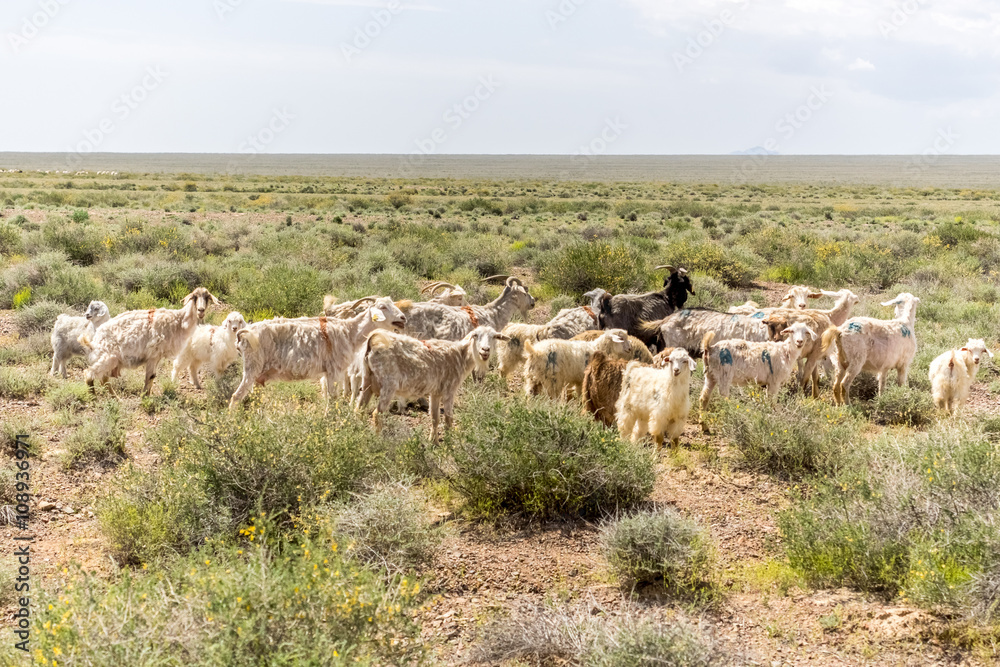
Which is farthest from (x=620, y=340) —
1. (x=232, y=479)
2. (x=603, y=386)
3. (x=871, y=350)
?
(x=232, y=479)

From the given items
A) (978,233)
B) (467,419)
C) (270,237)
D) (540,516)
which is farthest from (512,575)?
(978,233)

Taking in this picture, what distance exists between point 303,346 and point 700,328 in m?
5.64

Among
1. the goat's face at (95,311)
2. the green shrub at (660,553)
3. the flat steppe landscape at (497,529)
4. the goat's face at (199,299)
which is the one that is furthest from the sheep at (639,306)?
the goat's face at (95,311)

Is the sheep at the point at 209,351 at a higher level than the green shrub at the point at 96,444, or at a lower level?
higher

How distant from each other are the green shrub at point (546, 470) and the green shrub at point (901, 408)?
4.72 metres

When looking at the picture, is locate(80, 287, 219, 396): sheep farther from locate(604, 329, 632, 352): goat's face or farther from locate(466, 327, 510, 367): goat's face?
locate(604, 329, 632, 352): goat's face

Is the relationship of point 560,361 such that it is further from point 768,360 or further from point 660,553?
point 660,553

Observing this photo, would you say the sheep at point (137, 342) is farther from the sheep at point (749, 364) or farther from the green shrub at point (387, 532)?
the sheep at point (749, 364)

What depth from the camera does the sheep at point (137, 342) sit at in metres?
10.0

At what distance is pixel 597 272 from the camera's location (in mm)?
17797

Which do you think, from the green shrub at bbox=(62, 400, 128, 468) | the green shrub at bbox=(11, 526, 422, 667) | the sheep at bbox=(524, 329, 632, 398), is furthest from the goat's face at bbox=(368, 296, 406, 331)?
the green shrub at bbox=(11, 526, 422, 667)

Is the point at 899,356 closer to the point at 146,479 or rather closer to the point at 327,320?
the point at 327,320

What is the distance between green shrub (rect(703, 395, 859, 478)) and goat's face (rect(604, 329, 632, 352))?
1.62 meters

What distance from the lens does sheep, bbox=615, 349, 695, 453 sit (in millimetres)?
7801
